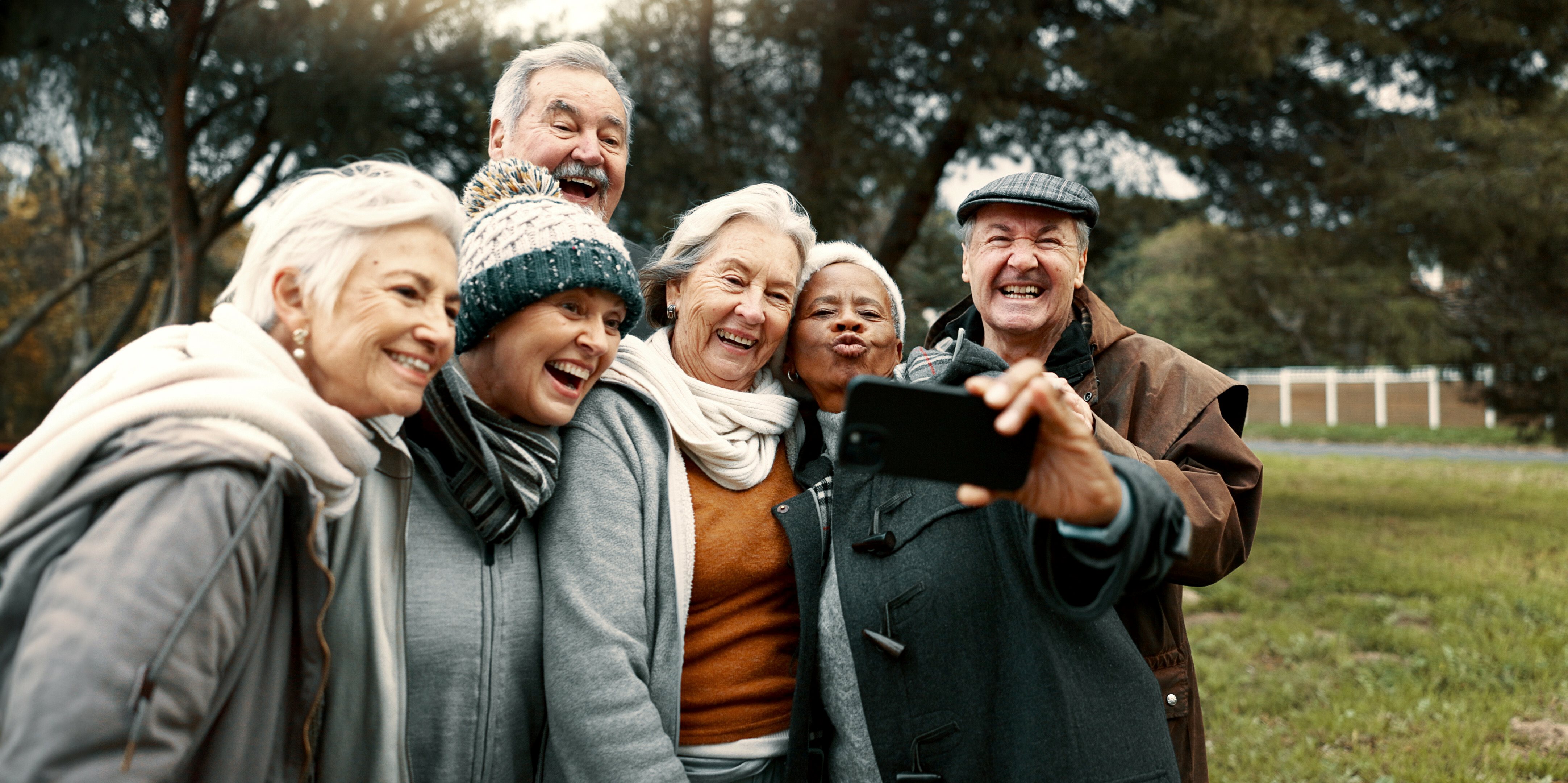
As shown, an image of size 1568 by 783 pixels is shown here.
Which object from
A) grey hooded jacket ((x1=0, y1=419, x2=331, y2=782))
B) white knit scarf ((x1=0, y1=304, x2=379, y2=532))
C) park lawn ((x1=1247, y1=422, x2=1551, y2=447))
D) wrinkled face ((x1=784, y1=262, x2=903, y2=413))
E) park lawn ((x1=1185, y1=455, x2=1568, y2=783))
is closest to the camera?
grey hooded jacket ((x1=0, y1=419, x2=331, y2=782))

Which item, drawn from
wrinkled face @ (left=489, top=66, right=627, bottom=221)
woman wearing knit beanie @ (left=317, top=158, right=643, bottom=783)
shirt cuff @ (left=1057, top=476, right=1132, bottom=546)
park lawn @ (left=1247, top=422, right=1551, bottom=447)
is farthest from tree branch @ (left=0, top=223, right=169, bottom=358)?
park lawn @ (left=1247, top=422, right=1551, bottom=447)

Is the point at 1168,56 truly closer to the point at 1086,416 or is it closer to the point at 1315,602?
the point at 1315,602

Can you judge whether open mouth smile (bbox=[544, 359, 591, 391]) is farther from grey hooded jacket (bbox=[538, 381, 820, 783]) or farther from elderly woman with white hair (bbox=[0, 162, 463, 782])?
elderly woman with white hair (bbox=[0, 162, 463, 782])

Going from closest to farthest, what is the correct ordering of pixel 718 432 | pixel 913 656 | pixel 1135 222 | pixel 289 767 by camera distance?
1. pixel 289 767
2. pixel 913 656
3. pixel 718 432
4. pixel 1135 222

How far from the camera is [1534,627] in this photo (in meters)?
6.00

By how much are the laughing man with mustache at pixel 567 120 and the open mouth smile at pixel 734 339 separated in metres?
0.79

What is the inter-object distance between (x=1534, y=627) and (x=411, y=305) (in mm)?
7273

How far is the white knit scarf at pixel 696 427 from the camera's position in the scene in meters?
1.79

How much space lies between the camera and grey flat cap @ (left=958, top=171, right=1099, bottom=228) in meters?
2.11

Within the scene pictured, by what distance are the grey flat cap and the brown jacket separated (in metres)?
0.27

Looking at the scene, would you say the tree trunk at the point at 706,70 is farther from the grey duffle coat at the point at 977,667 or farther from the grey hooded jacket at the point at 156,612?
the grey hooded jacket at the point at 156,612

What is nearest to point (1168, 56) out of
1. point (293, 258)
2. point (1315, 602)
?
point (1315, 602)

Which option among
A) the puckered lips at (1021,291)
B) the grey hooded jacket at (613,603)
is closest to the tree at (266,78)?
the puckered lips at (1021,291)

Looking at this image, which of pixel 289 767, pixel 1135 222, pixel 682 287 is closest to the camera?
pixel 289 767
